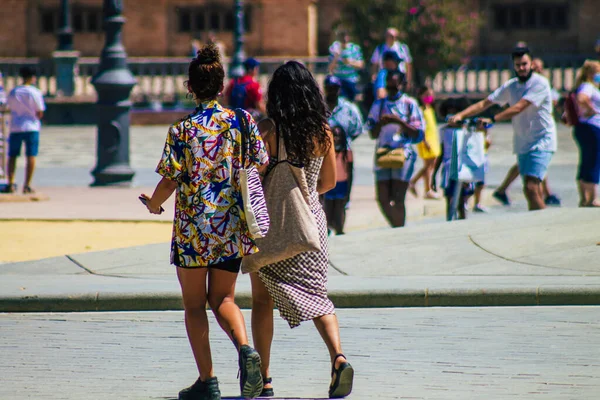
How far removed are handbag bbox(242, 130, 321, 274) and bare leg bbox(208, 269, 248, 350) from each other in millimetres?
150

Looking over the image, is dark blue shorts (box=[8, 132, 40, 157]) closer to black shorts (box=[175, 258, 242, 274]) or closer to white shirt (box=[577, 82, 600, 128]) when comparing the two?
white shirt (box=[577, 82, 600, 128])

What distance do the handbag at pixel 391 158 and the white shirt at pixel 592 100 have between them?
3.05 m

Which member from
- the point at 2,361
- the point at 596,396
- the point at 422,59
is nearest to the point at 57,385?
the point at 2,361

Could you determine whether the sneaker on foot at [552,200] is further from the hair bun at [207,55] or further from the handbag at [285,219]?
the hair bun at [207,55]

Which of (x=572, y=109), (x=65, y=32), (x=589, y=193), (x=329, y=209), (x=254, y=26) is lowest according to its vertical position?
(x=589, y=193)

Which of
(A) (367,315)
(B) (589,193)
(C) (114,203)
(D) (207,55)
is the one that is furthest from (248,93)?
(D) (207,55)

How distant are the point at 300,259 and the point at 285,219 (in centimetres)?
23

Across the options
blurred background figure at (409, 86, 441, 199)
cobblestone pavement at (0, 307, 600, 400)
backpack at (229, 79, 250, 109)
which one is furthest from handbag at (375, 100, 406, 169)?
blurred background figure at (409, 86, 441, 199)

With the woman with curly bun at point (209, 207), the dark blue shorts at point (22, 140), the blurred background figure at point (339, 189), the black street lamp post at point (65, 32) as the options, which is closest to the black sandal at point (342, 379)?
the woman with curly bun at point (209, 207)

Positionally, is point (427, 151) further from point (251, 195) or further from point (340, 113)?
point (251, 195)

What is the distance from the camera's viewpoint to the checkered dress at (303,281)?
254 inches

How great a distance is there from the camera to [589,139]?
46.5 feet

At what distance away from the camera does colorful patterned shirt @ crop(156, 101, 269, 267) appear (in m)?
6.17

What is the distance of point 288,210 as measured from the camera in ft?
21.0
